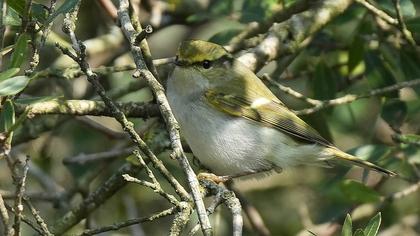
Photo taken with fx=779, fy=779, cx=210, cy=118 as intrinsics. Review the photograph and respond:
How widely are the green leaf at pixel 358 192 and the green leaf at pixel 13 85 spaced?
2.00m

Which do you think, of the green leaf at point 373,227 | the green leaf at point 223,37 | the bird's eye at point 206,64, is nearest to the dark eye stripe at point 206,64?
the bird's eye at point 206,64

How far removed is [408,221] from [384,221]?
11.8 inches

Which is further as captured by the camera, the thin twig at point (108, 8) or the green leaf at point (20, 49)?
the thin twig at point (108, 8)

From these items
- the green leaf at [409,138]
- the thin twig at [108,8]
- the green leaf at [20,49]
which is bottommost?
the green leaf at [409,138]

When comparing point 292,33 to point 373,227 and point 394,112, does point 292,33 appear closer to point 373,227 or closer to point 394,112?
point 394,112

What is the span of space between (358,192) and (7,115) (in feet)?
6.57

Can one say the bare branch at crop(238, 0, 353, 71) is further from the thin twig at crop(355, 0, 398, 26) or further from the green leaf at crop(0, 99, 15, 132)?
the green leaf at crop(0, 99, 15, 132)

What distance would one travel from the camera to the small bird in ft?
11.5

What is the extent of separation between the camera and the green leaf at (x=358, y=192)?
12.2 ft

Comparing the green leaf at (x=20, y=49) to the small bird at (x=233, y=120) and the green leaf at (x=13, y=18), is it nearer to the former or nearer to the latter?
the green leaf at (x=13, y=18)

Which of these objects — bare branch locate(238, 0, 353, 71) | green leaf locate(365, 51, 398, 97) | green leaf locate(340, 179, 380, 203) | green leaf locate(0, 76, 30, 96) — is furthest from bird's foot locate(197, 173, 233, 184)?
green leaf locate(0, 76, 30, 96)

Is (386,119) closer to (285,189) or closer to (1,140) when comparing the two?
(285,189)

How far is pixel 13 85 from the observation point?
2.13m

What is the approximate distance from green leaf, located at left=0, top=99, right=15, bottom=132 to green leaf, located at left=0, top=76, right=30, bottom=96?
0.12 m
